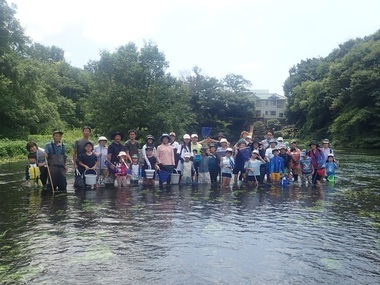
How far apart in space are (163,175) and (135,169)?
93 centimetres

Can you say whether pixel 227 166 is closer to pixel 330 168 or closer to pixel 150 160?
pixel 150 160

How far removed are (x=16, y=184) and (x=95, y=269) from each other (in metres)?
9.04

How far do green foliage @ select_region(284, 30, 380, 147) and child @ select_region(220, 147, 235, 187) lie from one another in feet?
131

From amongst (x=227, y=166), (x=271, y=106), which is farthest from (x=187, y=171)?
(x=271, y=106)

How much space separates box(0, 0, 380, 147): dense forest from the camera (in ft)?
111

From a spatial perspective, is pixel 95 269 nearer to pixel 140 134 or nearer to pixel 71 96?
pixel 140 134

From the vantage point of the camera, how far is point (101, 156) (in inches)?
461

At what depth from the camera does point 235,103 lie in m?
68.5

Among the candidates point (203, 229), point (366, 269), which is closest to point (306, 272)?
point (366, 269)

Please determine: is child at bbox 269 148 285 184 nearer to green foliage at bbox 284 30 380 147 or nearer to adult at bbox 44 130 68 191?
adult at bbox 44 130 68 191

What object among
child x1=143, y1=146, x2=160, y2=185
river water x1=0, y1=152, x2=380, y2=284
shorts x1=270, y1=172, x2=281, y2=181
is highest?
child x1=143, y1=146, x2=160, y2=185

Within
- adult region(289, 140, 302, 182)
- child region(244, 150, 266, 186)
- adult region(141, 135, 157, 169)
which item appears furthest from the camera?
adult region(289, 140, 302, 182)

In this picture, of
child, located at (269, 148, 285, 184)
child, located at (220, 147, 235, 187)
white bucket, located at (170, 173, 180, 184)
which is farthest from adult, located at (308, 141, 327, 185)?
white bucket, located at (170, 173, 180, 184)

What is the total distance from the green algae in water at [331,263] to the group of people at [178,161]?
7.05 meters
